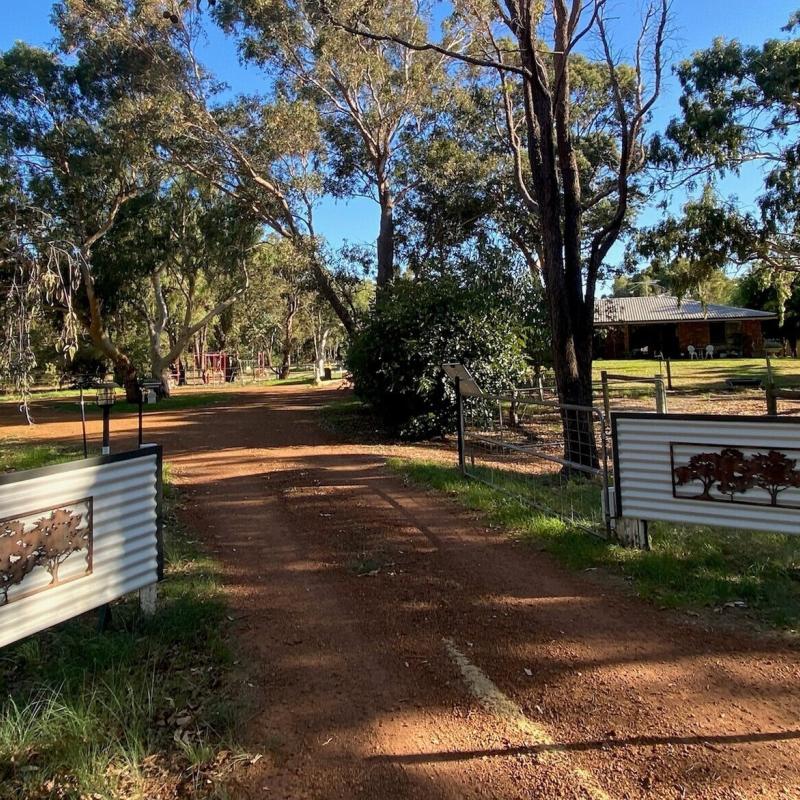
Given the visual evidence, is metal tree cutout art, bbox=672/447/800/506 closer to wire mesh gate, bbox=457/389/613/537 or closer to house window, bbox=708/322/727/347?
wire mesh gate, bbox=457/389/613/537

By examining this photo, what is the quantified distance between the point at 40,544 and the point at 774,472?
182 inches

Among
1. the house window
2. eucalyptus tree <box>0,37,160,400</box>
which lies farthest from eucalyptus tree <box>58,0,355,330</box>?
the house window

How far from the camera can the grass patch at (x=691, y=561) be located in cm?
446

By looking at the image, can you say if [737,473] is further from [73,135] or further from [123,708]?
[73,135]

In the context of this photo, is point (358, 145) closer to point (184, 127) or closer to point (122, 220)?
point (184, 127)

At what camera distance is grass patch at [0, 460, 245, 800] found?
9.08 feet

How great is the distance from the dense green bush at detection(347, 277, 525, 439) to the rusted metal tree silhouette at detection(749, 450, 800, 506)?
8.08 metres

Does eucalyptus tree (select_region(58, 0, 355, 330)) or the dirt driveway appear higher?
eucalyptus tree (select_region(58, 0, 355, 330))

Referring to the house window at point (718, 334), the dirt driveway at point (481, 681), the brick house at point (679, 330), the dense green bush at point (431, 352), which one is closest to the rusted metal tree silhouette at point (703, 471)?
the dirt driveway at point (481, 681)

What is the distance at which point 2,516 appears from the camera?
3.31 metres

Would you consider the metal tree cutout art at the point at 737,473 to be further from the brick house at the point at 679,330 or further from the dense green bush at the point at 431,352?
the brick house at the point at 679,330

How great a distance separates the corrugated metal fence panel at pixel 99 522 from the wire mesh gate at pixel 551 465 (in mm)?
3546

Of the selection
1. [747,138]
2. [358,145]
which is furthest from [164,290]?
[747,138]

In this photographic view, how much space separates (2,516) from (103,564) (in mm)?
760
